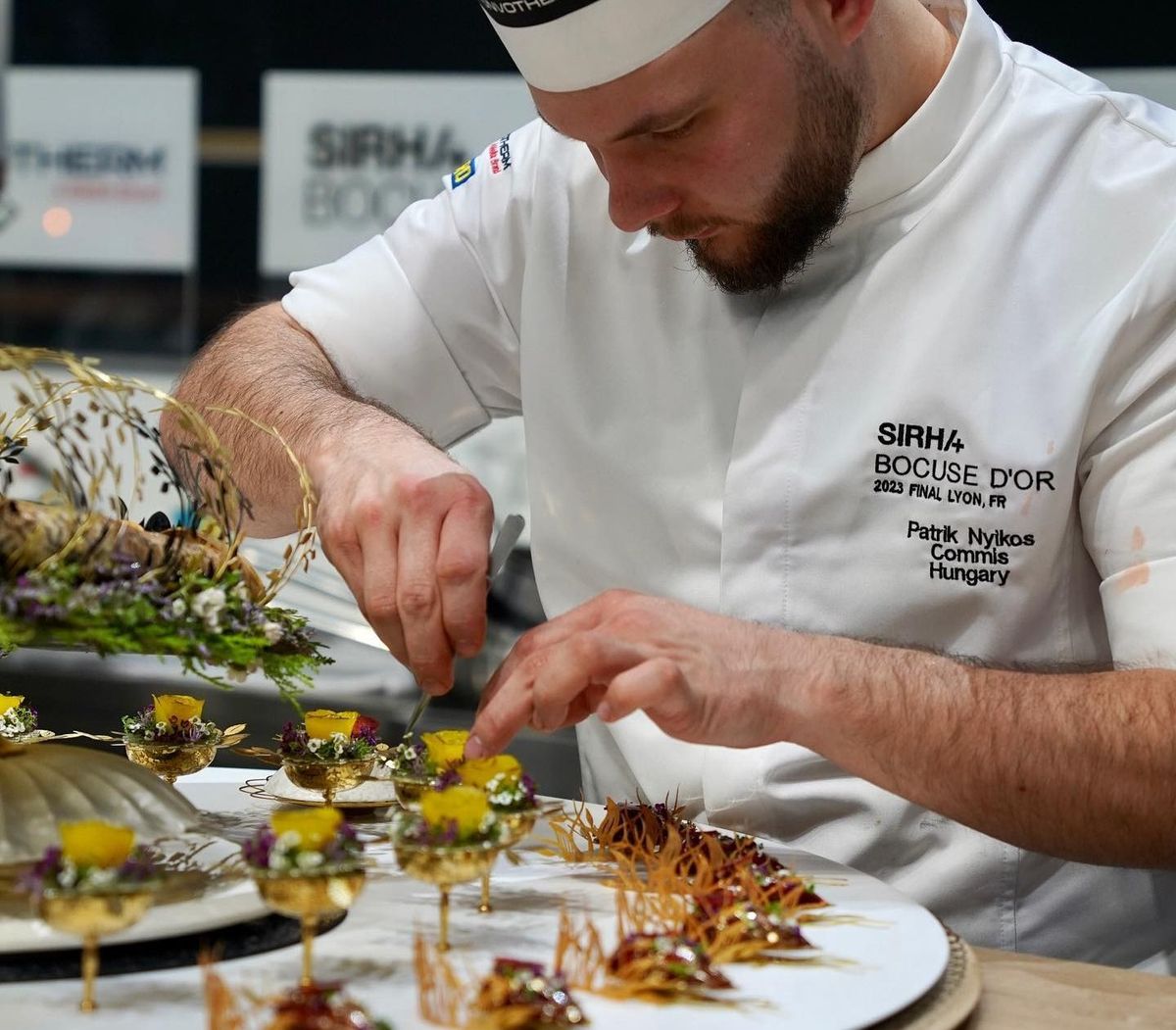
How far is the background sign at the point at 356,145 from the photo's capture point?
297cm

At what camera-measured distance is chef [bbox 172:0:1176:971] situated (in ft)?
3.89

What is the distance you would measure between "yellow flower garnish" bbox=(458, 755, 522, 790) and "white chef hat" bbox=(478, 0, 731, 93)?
0.56 m

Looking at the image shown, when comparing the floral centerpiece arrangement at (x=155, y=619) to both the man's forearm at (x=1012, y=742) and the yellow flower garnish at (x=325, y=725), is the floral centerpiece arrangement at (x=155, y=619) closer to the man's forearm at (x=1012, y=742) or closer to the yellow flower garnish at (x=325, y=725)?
→ the yellow flower garnish at (x=325, y=725)

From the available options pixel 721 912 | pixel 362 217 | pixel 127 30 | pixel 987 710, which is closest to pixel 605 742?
pixel 987 710

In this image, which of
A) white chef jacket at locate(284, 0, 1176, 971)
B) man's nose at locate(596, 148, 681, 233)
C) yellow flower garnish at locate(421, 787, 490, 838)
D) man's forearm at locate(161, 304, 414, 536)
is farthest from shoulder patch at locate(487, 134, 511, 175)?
yellow flower garnish at locate(421, 787, 490, 838)

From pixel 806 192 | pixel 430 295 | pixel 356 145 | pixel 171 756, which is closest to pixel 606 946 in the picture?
pixel 171 756

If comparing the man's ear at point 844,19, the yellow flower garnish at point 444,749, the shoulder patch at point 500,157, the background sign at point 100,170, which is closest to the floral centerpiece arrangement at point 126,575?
the yellow flower garnish at point 444,749

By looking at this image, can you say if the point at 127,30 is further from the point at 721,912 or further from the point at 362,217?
the point at 721,912

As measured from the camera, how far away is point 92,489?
100 cm

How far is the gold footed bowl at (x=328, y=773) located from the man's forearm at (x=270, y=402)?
0.29m

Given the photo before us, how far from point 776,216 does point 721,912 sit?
65cm

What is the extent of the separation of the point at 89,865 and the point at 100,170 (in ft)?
8.52

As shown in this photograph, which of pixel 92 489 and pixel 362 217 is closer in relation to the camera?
pixel 92 489

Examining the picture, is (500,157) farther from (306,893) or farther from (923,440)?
(306,893)
